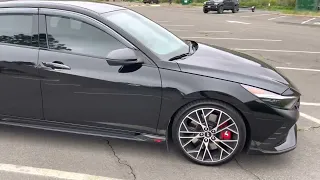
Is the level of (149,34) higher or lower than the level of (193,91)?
higher

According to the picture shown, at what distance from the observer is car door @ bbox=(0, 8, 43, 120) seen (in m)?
3.53

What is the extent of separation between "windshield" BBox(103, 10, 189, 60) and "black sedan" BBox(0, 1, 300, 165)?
0.8 inches

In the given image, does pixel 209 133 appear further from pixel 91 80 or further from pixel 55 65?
pixel 55 65

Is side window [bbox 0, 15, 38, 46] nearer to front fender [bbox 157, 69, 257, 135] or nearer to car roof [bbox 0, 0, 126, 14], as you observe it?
car roof [bbox 0, 0, 126, 14]

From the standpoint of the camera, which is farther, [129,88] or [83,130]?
[83,130]

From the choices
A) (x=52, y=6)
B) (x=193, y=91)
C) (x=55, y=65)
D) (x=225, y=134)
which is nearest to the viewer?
(x=193, y=91)

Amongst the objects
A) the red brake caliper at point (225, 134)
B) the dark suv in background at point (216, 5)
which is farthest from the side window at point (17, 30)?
the dark suv in background at point (216, 5)

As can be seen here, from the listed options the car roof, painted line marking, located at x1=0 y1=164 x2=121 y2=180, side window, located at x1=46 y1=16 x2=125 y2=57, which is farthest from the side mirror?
painted line marking, located at x1=0 y1=164 x2=121 y2=180

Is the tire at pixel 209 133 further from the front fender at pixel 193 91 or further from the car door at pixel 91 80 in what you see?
the car door at pixel 91 80

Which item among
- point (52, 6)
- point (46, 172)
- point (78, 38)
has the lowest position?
point (46, 172)

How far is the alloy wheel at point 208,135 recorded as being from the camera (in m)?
3.29

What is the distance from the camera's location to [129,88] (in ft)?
11.0

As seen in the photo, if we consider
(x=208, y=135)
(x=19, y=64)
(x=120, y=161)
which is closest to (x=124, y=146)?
(x=120, y=161)

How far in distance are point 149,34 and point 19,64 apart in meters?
1.43
